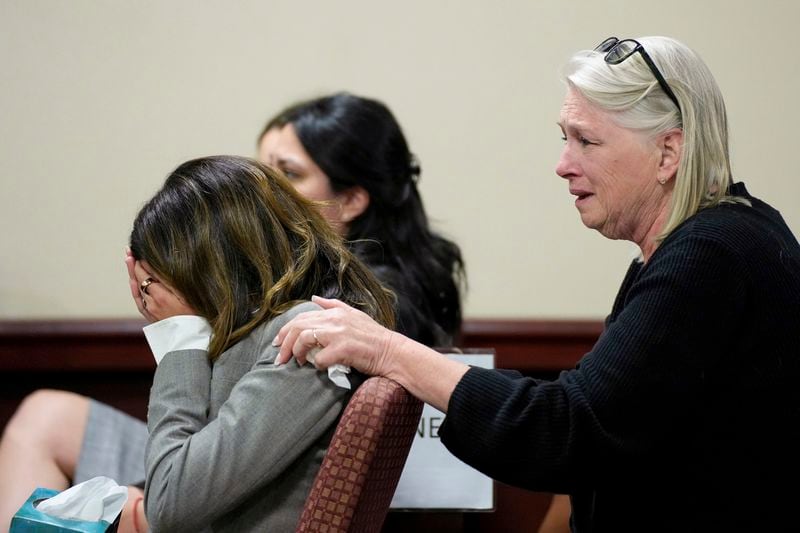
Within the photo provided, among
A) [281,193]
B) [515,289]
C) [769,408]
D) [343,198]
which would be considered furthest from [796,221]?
[281,193]

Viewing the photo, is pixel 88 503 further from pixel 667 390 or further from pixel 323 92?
pixel 323 92

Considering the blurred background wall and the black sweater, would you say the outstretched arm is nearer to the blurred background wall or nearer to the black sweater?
the black sweater

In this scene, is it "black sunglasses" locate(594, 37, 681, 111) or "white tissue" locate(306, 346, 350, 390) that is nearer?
"white tissue" locate(306, 346, 350, 390)

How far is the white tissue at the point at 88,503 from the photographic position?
1410 mm

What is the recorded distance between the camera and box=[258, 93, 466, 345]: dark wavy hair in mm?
2631

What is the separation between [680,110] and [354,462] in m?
0.74

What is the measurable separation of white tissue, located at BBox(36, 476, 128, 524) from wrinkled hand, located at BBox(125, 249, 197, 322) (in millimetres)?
247

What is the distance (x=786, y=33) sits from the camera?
313 cm

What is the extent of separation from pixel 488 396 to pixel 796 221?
6.29ft

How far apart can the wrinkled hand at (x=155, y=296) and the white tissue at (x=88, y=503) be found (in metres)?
0.25

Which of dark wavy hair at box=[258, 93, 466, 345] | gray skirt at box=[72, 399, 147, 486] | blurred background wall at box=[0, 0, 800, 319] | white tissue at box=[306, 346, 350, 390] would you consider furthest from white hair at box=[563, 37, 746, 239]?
blurred background wall at box=[0, 0, 800, 319]

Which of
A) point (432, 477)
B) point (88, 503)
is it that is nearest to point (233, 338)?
point (88, 503)

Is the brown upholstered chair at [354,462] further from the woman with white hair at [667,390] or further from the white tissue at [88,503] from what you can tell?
the white tissue at [88,503]

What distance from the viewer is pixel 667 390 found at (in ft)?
4.72
